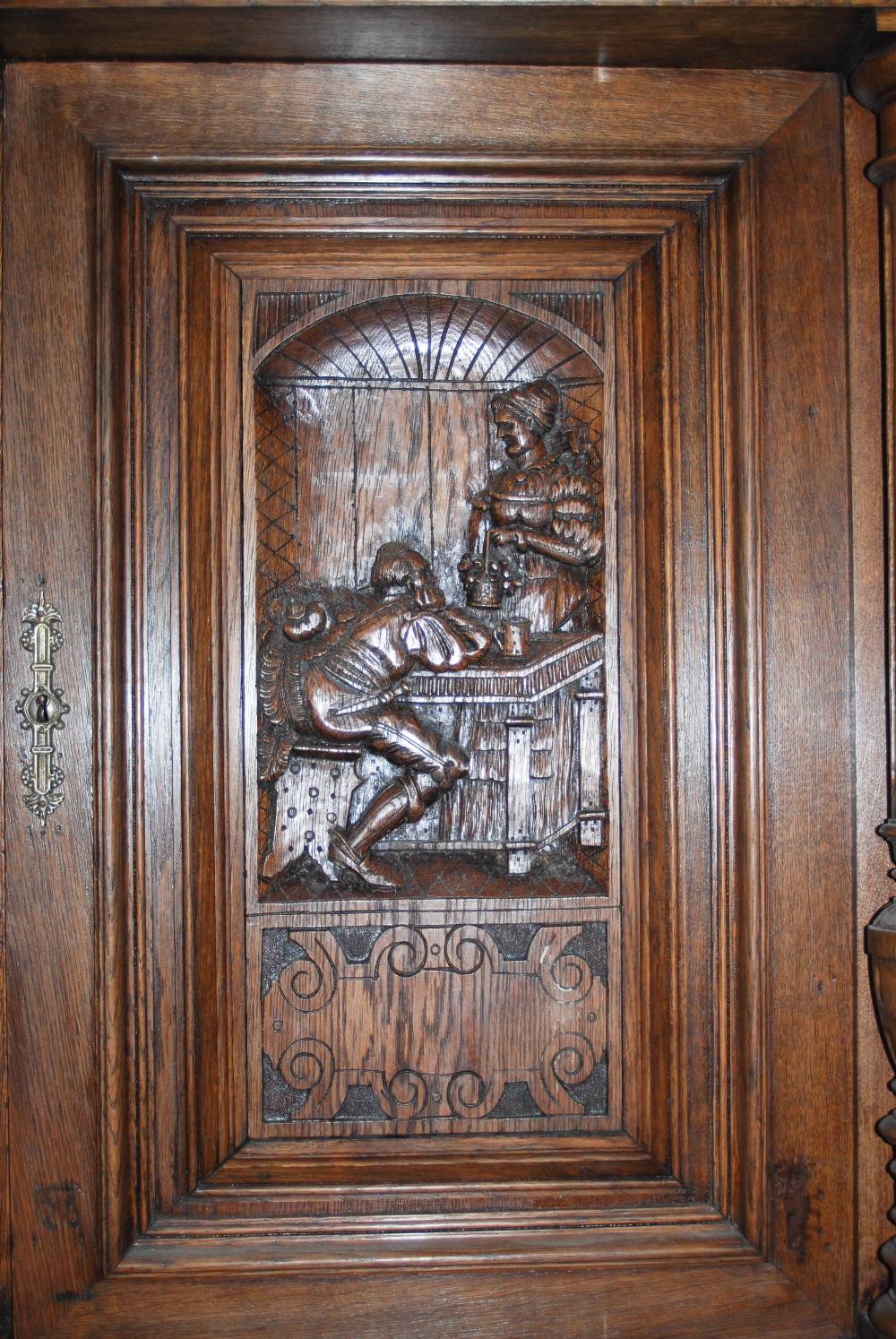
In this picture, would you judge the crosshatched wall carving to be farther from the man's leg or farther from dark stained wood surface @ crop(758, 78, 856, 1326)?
dark stained wood surface @ crop(758, 78, 856, 1326)

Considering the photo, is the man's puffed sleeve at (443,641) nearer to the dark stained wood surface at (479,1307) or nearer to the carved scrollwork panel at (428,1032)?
the carved scrollwork panel at (428,1032)

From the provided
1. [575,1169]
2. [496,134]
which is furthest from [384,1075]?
[496,134]

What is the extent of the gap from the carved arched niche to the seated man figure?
0.02 metres

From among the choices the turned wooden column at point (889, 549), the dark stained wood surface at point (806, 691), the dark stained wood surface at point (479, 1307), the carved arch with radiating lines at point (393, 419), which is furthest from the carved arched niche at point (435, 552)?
the dark stained wood surface at point (479, 1307)

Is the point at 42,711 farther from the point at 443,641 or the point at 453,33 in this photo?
the point at 453,33

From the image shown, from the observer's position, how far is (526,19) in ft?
4.39

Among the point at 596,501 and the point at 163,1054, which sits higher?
the point at 596,501

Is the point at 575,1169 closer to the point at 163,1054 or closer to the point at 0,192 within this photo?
the point at 163,1054

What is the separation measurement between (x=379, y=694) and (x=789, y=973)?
660 millimetres

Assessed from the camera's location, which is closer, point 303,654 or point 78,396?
point 78,396

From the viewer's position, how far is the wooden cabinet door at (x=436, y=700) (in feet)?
4.60

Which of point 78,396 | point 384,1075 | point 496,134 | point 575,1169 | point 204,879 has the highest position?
point 496,134

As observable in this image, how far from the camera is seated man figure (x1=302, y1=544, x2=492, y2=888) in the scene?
1493 mm

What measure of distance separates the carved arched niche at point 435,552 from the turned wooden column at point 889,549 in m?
0.37
